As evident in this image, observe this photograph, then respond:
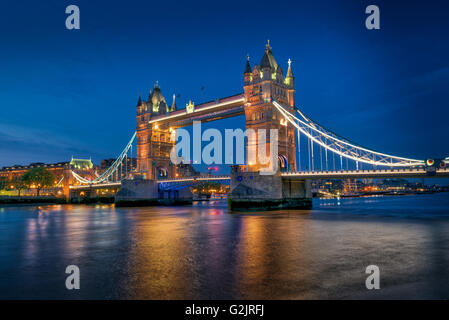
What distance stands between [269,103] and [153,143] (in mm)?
27879

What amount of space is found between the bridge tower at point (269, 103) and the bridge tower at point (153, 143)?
2331 centimetres

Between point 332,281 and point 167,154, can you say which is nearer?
point 332,281

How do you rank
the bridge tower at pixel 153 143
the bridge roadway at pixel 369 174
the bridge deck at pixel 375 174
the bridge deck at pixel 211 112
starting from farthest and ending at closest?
1. the bridge tower at pixel 153 143
2. the bridge deck at pixel 211 112
3. the bridge roadway at pixel 369 174
4. the bridge deck at pixel 375 174

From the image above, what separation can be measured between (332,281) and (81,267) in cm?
765

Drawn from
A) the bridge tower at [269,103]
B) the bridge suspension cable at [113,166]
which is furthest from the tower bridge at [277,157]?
the bridge suspension cable at [113,166]

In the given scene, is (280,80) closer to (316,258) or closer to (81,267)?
(316,258)

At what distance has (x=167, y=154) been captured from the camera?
213ft

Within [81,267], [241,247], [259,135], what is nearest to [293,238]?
[241,247]

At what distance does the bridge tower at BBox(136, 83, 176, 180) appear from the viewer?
62344mm

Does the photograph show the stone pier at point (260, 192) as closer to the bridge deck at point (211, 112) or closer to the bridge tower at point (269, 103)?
the bridge tower at point (269, 103)

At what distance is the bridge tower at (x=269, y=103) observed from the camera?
42.7 meters

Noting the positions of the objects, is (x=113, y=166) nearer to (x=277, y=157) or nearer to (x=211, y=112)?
(x=211, y=112)

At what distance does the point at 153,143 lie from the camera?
62594mm
